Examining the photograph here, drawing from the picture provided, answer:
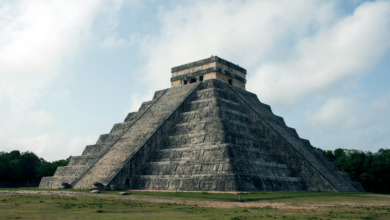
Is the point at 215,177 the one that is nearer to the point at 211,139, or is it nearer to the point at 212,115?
the point at 211,139

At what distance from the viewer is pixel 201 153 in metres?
24.8

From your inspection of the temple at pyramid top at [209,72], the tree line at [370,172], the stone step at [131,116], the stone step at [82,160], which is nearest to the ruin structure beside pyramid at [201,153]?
the stone step at [82,160]

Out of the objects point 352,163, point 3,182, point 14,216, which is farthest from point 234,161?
point 3,182

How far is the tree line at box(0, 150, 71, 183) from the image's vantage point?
5106 cm

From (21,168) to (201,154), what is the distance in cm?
4081

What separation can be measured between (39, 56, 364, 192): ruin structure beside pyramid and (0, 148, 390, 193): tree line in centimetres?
542

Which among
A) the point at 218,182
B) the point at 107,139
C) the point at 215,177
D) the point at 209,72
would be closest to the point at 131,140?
the point at 107,139

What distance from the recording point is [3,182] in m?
51.2

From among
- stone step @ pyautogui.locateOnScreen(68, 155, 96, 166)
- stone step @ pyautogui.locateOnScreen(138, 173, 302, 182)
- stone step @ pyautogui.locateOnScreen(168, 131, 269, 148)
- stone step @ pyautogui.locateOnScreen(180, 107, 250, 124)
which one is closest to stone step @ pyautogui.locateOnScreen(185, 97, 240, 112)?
stone step @ pyautogui.locateOnScreen(180, 107, 250, 124)

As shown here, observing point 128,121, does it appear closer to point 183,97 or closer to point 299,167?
point 183,97

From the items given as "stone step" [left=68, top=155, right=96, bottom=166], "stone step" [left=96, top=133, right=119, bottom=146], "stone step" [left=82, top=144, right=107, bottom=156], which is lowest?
"stone step" [left=68, top=155, right=96, bottom=166]

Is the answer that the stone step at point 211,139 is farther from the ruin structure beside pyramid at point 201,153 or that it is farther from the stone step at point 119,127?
the stone step at point 119,127

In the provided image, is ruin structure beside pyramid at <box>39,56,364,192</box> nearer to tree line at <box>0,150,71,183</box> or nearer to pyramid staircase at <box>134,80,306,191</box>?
pyramid staircase at <box>134,80,306,191</box>

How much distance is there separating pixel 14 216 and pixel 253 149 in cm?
1892
